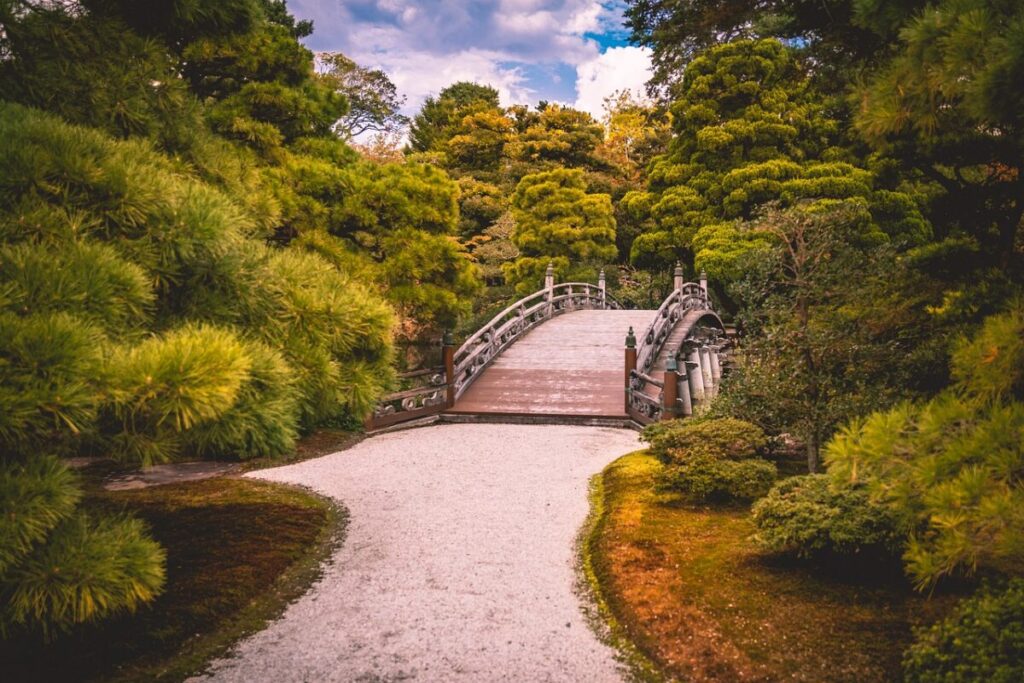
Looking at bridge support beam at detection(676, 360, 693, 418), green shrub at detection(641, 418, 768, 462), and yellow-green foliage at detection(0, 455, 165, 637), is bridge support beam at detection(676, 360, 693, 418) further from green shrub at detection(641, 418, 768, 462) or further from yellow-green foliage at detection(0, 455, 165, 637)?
yellow-green foliage at detection(0, 455, 165, 637)

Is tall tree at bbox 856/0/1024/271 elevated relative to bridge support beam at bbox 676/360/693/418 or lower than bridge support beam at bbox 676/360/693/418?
elevated

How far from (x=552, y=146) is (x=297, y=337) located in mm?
25470

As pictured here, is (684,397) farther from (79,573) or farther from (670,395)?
(79,573)

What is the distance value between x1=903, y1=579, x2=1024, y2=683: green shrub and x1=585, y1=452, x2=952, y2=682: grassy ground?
1.25 feet

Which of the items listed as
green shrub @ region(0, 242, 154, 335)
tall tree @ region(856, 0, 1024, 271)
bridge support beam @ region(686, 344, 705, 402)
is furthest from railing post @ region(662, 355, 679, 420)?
green shrub @ region(0, 242, 154, 335)

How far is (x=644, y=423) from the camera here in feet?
38.7

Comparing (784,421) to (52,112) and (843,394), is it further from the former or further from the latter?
(52,112)

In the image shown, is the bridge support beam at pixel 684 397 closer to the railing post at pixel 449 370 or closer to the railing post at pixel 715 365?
the railing post at pixel 449 370

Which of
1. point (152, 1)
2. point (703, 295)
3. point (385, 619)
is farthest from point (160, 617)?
point (703, 295)

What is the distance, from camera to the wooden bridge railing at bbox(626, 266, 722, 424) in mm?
11523

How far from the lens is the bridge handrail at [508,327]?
45.8 feet

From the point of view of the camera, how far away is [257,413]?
277cm

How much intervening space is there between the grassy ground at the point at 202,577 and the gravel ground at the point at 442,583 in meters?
0.23

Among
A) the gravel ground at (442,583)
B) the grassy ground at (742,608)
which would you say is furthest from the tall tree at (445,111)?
the grassy ground at (742,608)
